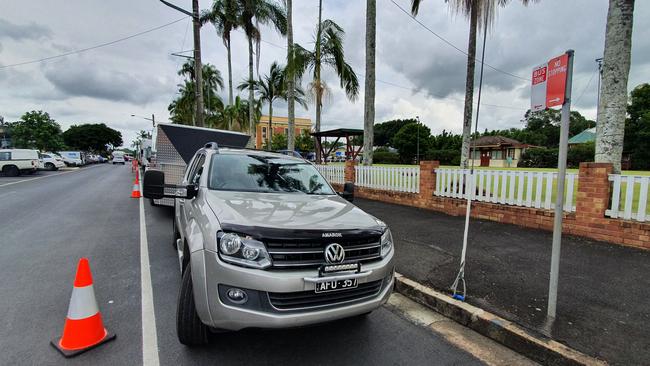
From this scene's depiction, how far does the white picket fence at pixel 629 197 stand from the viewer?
4.93 m

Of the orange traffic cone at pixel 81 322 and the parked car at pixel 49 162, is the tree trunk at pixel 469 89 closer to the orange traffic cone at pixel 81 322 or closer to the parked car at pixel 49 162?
the orange traffic cone at pixel 81 322

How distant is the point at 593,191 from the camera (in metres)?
5.42

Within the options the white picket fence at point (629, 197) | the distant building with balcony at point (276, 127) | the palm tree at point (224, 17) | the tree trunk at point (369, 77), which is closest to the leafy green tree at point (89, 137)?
the distant building with balcony at point (276, 127)

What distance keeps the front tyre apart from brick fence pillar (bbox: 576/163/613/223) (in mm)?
6358

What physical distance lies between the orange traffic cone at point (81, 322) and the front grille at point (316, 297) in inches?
69.9

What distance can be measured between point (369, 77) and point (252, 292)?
10314 mm

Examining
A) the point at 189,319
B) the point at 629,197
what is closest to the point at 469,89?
the point at 629,197

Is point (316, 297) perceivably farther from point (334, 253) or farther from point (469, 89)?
point (469, 89)

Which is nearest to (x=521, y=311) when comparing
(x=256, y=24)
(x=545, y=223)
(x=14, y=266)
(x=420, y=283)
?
(x=420, y=283)

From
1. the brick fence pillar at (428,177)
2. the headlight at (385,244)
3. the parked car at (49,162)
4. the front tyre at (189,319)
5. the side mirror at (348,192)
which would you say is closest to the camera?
the front tyre at (189,319)

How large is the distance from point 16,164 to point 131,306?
82.9ft

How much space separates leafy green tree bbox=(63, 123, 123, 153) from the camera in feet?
268

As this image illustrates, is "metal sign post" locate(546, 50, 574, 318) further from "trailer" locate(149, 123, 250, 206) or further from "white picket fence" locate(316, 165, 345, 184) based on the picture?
"white picket fence" locate(316, 165, 345, 184)

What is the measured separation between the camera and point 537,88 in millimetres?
3188
